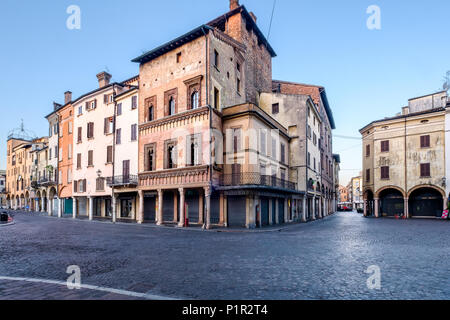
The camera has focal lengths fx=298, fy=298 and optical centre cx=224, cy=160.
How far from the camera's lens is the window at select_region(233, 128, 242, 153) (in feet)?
75.2

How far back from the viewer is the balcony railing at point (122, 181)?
27.0 metres

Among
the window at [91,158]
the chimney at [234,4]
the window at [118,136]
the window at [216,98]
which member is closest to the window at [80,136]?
the window at [91,158]

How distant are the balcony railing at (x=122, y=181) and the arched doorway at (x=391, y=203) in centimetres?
3045

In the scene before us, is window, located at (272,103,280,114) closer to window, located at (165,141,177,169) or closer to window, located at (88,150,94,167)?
window, located at (165,141,177,169)

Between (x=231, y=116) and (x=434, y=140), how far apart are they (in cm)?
2609

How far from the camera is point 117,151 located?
2941 cm

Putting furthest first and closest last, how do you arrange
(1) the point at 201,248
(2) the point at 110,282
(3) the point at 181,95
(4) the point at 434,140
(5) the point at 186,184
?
(4) the point at 434,140, (3) the point at 181,95, (5) the point at 186,184, (1) the point at 201,248, (2) the point at 110,282

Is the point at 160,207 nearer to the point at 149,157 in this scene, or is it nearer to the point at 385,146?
the point at 149,157

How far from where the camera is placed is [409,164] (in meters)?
35.7

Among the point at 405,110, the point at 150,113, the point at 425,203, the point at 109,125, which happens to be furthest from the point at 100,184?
the point at 405,110

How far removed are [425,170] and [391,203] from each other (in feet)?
18.8

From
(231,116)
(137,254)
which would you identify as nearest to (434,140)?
(231,116)

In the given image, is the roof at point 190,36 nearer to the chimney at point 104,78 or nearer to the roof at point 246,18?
the roof at point 246,18
